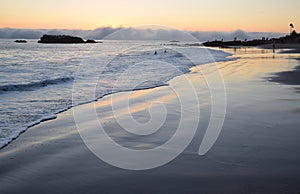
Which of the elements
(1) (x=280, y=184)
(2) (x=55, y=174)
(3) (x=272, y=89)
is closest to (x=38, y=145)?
(2) (x=55, y=174)

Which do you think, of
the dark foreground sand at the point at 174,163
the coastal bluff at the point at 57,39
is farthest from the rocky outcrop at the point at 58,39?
the dark foreground sand at the point at 174,163

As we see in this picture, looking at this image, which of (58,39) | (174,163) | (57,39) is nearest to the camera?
(174,163)

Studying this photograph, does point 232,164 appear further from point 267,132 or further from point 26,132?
point 26,132

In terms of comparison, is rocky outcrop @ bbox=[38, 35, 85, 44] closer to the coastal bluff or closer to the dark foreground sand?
the coastal bluff

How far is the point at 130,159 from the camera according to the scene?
560cm

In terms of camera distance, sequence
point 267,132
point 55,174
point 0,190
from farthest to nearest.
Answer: point 267,132 → point 55,174 → point 0,190

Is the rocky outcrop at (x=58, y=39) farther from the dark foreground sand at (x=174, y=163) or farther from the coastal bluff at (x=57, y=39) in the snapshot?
the dark foreground sand at (x=174, y=163)

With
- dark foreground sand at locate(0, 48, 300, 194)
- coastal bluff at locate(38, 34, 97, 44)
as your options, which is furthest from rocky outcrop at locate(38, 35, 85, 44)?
dark foreground sand at locate(0, 48, 300, 194)

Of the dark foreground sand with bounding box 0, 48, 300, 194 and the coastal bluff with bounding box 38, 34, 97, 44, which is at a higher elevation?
the coastal bluff with bounding box 38, 34, 97, 44

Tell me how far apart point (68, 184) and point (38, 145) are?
2.33 m

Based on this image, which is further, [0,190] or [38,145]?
[38,145]

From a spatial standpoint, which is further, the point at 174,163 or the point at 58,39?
the point at 58,39

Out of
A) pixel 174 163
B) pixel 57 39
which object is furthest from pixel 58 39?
pixel 174 163

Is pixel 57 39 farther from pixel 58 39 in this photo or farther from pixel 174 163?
pixel 174 163
